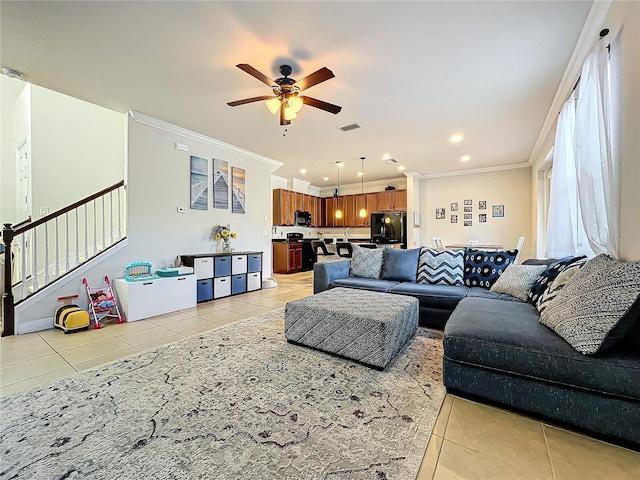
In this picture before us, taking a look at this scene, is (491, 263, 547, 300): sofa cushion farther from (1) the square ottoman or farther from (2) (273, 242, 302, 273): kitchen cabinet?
(2) (273, 242, 302, 273): kitchen cabinet

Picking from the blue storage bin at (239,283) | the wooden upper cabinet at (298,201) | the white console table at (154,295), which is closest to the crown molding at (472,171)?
the wooden upper cabinet at (298,201)

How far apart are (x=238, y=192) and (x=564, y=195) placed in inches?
190

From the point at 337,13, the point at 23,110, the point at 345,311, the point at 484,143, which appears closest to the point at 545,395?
the point at 345,311

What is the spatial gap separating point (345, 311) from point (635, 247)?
6.25 feet

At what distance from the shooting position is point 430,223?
7.55m

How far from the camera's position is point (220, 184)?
16.4ft

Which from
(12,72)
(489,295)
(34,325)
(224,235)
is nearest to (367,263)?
(489,295)

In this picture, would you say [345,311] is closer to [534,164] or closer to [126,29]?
[126,29]

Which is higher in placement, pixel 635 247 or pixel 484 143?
pixel 484 143

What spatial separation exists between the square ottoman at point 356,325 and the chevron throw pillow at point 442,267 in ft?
3.16

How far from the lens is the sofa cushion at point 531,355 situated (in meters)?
1.32

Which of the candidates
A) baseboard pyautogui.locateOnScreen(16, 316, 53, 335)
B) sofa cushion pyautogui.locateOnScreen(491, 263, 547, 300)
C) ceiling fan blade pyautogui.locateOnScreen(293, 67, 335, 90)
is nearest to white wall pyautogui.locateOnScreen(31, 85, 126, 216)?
baseboard pyautogui.locateOnScreen(16, 316, 53, 335)

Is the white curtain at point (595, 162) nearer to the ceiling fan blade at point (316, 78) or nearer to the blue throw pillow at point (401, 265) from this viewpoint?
the blue throw pillow at point (401, 265)

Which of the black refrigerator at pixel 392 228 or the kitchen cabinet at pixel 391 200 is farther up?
the kitchen cabinet at pixel 391 200
